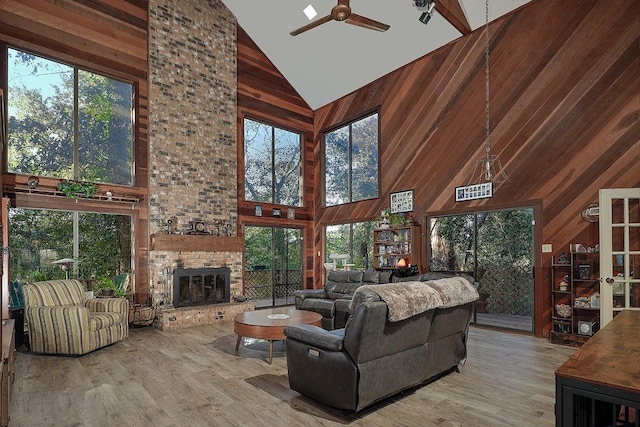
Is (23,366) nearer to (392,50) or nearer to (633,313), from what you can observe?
(633,313)

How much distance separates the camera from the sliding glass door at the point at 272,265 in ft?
29.5

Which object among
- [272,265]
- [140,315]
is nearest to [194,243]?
[140,315]

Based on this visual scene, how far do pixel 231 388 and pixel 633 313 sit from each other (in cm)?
336

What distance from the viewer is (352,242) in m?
9.41

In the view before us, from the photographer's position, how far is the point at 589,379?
131 cm

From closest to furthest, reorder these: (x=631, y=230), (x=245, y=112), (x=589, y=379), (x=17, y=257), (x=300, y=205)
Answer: (x=589, y=379)
(x=631, y=230)
(x=17, y=257)
(x=245, y=112)
(x=300, y=205)

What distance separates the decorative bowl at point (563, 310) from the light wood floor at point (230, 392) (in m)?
0.54

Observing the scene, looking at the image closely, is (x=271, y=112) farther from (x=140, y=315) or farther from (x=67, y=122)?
(x=140, y=315)

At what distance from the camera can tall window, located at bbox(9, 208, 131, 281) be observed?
6105 millimetres

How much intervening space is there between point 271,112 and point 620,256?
7.45 metres

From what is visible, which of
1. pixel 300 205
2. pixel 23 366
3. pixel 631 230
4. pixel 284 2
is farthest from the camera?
pixel 300 205

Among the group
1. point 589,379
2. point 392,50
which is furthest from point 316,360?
point 392,50

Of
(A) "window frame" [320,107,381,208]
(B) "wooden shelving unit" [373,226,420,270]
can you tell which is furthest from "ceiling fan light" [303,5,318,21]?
(B) "wooden shelving unit" [373,226,420,270]

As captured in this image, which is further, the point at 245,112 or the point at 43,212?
the point at 245,112
